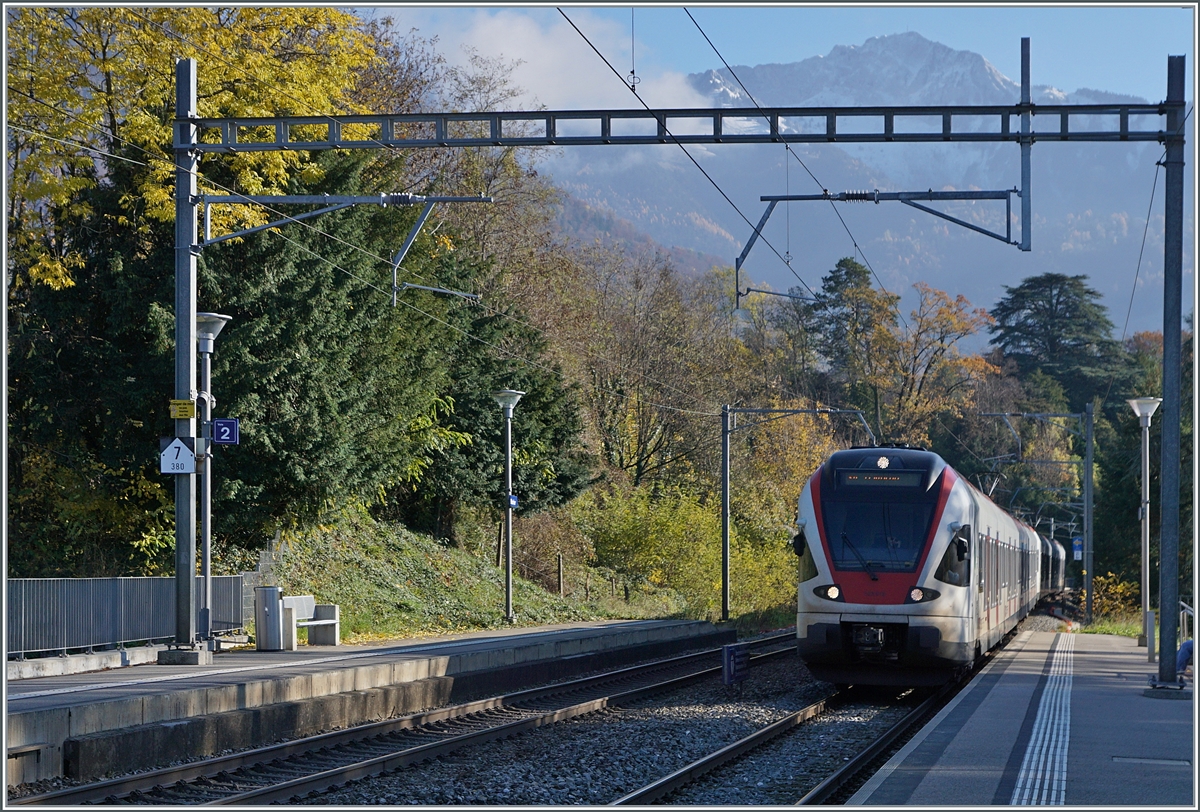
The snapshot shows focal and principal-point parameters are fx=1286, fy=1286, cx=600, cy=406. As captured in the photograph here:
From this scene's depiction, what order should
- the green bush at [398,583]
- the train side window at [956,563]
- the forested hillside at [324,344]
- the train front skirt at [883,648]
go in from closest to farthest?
the train front skirt at [883,648], the train side window at [956,563], the forested hillside at [324,344], the green bush at [398,583]

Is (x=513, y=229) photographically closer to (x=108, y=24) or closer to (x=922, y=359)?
(x=108, y=24)

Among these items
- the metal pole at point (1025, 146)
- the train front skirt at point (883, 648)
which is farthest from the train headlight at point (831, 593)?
the metal pole at point (1025, 146)

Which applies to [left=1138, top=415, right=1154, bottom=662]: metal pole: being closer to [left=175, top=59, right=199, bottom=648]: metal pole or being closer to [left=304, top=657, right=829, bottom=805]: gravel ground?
[left=304, top=657, right=829, bottom=805]: gravel ground

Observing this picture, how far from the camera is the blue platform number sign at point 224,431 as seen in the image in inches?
709

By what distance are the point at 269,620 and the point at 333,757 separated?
7.81 m

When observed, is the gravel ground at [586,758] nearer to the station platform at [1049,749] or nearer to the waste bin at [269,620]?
the station platform at [1049,749]

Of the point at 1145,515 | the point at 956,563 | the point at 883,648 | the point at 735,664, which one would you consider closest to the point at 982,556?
the point at 956,563

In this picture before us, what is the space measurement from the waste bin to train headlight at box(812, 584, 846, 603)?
833 cm

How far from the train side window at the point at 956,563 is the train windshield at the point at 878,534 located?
1.19ft

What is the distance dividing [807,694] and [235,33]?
16200mm

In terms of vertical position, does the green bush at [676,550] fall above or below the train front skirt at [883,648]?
below

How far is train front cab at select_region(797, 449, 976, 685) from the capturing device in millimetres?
17391

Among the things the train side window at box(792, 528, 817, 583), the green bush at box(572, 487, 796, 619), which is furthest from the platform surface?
the green bush at box(572, 487, 796, 619)

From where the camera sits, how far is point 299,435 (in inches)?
959
